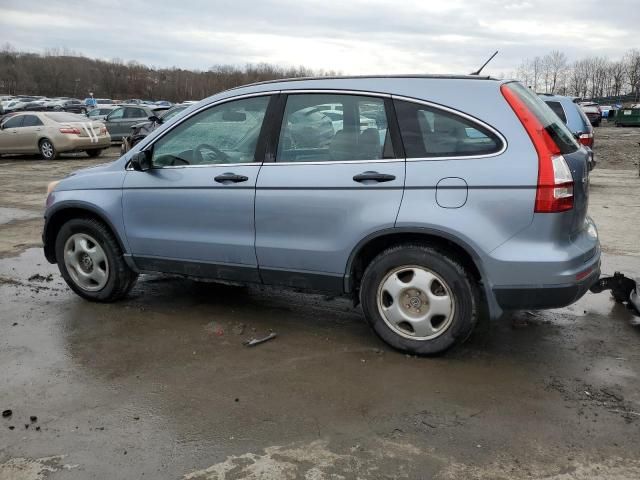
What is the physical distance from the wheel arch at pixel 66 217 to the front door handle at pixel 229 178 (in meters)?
1.14

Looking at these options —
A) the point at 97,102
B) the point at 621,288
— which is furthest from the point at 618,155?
the point at 97,102

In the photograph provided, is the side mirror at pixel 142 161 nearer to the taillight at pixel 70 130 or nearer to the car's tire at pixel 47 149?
the taillight at pixel 70 130

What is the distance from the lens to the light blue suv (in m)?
3.53

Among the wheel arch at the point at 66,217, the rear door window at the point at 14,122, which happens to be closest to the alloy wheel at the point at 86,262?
the wheel arch at the point at 66,217

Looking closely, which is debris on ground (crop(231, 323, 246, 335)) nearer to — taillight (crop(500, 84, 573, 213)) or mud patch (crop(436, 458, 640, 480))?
mud patch (crop(436, 458, 640, 480))

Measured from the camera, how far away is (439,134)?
3.73 metres

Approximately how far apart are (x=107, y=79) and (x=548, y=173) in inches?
4959

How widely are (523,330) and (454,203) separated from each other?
56.4 inches

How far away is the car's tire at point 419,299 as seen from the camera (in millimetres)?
3723

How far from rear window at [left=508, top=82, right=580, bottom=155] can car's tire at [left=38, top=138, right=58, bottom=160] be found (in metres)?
17.0

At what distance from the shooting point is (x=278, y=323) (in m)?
4.64

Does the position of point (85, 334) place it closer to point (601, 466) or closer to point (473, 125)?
point (473, 125)

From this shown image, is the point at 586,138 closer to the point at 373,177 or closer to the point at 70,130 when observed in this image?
the point at 373,177

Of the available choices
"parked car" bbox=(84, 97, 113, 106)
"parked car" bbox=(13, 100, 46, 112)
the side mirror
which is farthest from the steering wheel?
"parked car" bbox=(84, 97, 113, 106)
